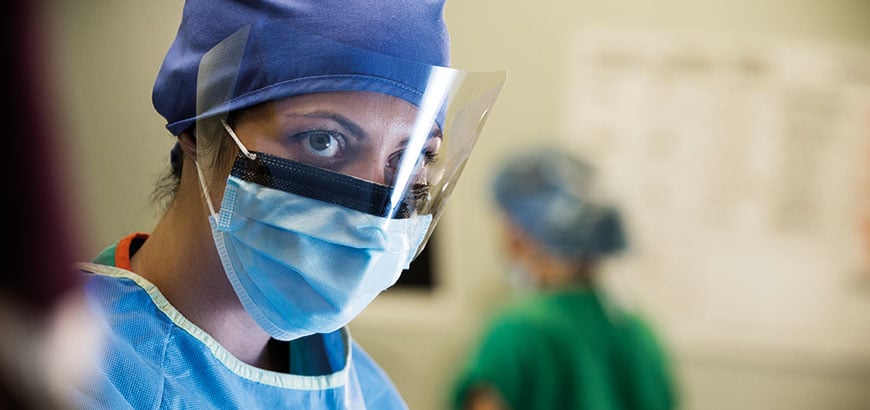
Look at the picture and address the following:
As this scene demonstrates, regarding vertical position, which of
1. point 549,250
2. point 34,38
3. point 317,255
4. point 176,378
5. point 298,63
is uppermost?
point 34,38

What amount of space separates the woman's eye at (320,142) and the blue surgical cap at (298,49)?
0.04 metres

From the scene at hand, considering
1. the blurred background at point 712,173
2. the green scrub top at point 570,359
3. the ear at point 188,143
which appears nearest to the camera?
the ear at point 188,143

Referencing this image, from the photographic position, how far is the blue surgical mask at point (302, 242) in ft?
2.96

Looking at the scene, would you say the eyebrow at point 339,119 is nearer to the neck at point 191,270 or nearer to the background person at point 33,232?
the neck at point 191,270

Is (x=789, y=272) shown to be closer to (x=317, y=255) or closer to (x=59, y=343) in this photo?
(x=317, y=255)

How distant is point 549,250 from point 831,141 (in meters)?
1.41

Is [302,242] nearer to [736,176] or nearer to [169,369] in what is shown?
[169,369]

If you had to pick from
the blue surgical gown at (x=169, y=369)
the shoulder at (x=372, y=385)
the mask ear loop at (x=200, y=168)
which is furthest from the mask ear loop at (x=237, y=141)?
the shoulder at (x=372, y=385)

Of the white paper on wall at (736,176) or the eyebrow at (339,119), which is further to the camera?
the white paper on wall at (736,176)

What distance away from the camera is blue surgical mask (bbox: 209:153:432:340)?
90 centimetres

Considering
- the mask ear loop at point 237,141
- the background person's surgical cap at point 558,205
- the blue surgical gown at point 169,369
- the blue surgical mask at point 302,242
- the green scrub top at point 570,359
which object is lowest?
the green scrub top at point 570,359

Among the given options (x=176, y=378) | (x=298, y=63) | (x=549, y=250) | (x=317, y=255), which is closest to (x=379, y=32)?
(x=298, y=63)

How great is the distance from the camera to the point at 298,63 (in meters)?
0.88

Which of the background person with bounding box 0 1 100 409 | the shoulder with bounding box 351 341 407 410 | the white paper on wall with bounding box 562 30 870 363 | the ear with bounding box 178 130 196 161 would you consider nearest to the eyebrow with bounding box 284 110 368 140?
the ear with bounding box 178 130 196 161
